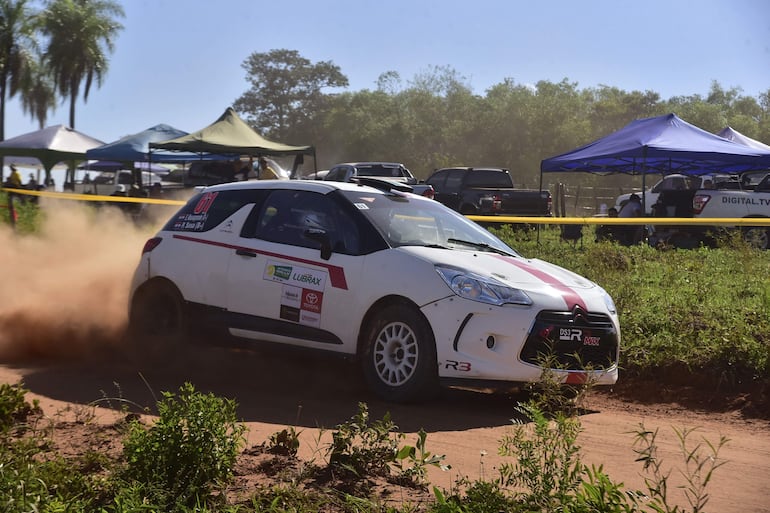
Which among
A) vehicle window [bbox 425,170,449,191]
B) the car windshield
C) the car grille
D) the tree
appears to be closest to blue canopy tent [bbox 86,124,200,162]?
vehicle window [bbox 425,170,449,191]

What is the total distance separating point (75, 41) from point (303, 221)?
64120mm

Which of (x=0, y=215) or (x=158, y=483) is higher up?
(x=0, y=215)

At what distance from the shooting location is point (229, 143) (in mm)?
25125

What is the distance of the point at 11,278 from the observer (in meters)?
11.4

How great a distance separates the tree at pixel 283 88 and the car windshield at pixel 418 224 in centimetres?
8821

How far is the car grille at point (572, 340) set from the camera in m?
6.82

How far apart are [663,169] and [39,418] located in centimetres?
2230

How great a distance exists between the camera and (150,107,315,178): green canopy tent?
2512cm

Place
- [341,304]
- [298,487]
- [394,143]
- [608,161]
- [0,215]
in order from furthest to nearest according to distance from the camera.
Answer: [394,143] < [608,161] < [0,215] < [341,304] < [298,487]

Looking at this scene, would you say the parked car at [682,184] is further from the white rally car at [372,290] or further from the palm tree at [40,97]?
the palm tree at [40,97]

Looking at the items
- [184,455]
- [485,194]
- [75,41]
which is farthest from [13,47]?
[184,455]

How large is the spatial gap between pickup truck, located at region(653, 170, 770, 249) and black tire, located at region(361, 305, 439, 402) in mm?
13698

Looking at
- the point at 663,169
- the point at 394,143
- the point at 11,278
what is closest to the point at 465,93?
the point at 394,143

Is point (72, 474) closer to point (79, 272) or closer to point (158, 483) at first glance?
point (158, 483)
